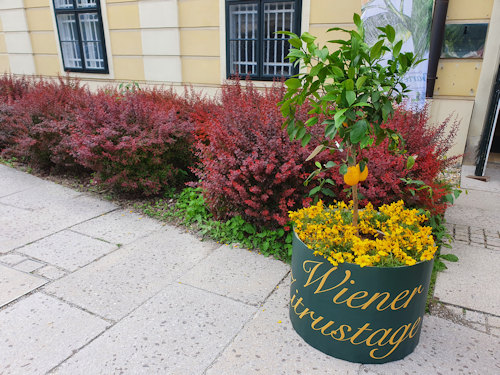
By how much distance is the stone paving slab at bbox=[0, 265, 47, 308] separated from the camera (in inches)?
112

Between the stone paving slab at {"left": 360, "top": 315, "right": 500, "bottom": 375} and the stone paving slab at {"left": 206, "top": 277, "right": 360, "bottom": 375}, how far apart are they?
23 cm

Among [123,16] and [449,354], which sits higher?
[123,16]

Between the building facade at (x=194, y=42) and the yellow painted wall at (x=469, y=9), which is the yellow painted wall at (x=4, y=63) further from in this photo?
the yellow painted wall at (x=469, y=9)

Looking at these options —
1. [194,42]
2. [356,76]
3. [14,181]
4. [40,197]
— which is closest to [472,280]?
[356,76]

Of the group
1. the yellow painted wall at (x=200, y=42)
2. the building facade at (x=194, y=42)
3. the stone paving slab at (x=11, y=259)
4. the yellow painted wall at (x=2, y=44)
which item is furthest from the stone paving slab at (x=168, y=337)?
the yellow painted wall at (x=2, y=44)

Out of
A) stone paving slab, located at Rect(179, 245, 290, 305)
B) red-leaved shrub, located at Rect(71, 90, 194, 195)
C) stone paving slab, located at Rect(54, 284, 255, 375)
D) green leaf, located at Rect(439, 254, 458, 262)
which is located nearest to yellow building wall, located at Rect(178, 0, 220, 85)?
red-leaved shrub, located at Rect(71, 90, 194, 195)

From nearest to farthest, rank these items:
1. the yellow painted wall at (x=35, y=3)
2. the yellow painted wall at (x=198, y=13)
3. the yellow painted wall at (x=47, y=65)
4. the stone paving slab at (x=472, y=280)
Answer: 1. the stone paving slab at (x=472, y=280)
2. the yellow painted wall at (x=198, y=13)
3. the yellow painted wall at (x=35, y=3)
4. the yellow painted wall at (x=47, y=65)

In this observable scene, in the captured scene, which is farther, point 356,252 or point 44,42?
point 44,42

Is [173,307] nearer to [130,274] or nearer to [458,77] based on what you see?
[130,274]

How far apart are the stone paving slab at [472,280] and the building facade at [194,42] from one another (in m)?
3.17

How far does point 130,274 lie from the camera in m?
3.15

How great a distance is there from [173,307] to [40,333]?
0.88 meters

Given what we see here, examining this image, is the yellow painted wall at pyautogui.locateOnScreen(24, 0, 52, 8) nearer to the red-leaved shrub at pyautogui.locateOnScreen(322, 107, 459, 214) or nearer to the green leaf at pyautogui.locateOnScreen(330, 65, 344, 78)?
the red-leaved shrub at pyautogui.locateOnScreen(322, 107, 459, 214)

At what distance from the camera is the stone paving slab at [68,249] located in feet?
11.0
